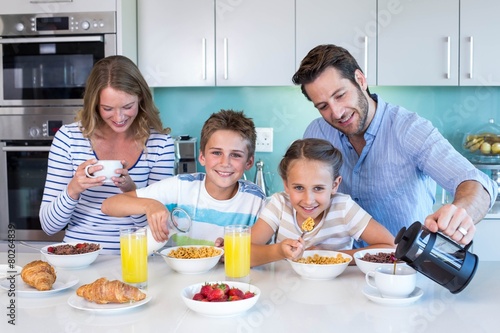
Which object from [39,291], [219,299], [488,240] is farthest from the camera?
[488,240]

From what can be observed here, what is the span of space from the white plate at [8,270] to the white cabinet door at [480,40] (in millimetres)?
2540

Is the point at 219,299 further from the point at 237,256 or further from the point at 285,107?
the point at 285,107

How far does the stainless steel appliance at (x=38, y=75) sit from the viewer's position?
10.5 feet

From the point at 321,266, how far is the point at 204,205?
74 cm

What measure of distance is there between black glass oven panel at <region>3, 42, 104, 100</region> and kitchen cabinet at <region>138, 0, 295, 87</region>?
1.22ft

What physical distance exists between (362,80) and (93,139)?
103cm

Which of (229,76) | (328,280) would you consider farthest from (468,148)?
(328,280)

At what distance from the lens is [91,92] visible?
89.0 inches

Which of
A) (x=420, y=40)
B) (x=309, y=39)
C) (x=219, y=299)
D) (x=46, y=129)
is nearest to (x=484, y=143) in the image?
(x=420, y=40)

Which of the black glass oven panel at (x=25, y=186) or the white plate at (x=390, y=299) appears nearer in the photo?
the white plate at (x=390, y=299)

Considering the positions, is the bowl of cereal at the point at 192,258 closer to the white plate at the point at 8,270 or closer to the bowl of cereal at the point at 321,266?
the bowl of cereal at the point at 321,266

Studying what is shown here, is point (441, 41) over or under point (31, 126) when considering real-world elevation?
over

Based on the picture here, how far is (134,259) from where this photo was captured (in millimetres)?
1596

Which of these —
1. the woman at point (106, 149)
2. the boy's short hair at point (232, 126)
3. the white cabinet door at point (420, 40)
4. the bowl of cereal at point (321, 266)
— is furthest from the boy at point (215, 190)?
the white cabinet door at point (420, 40)
